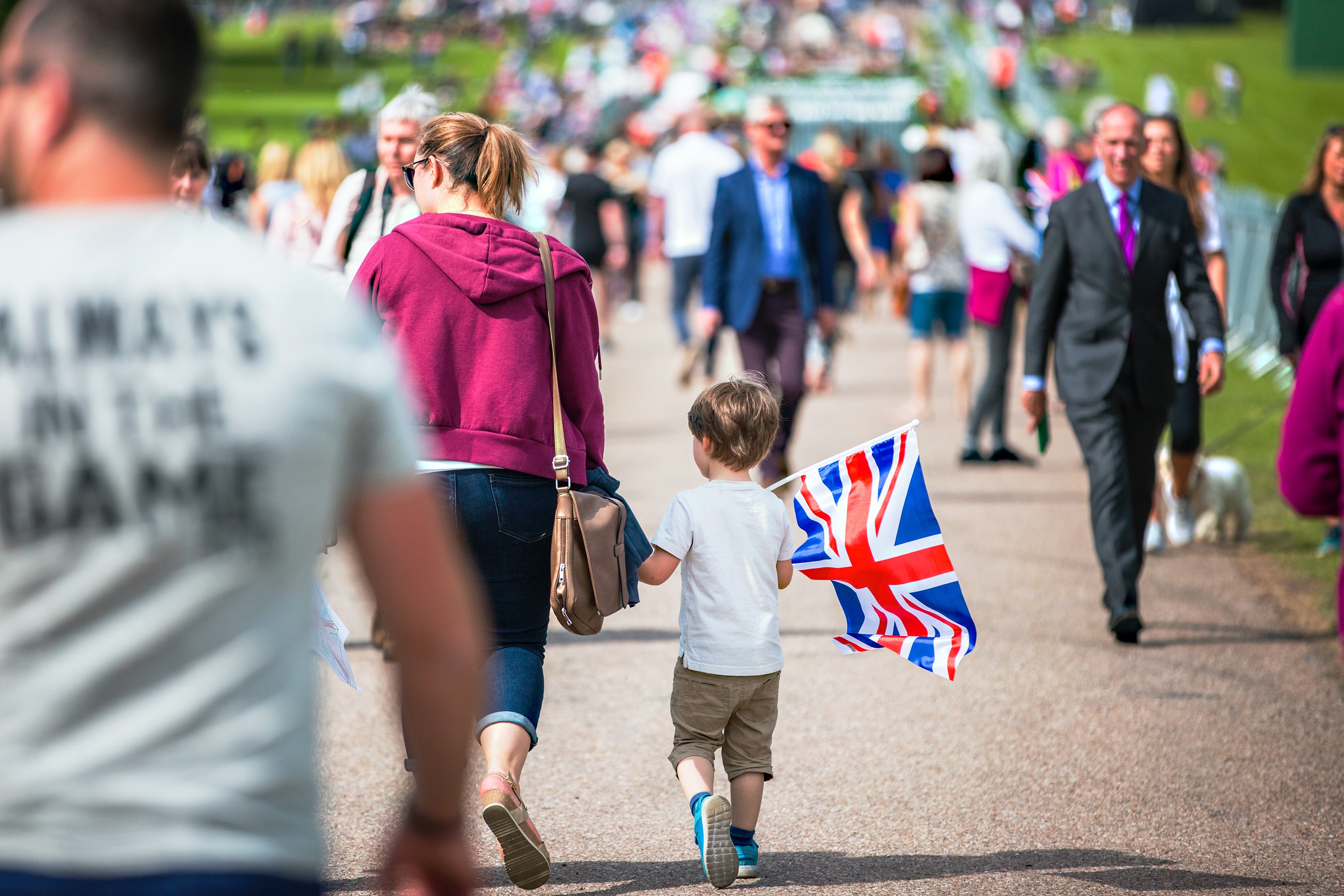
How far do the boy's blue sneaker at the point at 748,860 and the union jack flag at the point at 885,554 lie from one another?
615 millimetres

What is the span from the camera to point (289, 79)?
72.6 meters

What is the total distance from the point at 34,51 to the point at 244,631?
2.10 ft

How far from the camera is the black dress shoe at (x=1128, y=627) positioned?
252 inches

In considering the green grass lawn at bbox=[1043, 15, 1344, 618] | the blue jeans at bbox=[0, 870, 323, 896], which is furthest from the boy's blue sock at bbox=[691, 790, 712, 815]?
the green grass lawn at bbox=[1043, 15, 1344, 618]

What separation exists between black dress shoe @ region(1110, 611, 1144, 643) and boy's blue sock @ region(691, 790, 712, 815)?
122 inches

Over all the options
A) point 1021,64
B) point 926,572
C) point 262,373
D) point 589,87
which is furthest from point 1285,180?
point 262,373

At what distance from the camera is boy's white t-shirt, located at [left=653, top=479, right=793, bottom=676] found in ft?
12.8

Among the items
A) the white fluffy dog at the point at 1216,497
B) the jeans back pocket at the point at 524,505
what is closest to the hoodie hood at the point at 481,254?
the jeans back pocket at the point at 524,505

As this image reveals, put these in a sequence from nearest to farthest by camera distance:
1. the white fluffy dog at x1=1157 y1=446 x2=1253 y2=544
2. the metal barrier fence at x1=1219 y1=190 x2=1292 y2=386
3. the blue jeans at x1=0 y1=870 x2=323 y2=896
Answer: the blue jeans at x1=0 y1=870 x2=323 y2=896 → the white fluffy dog at x1=1157 y1=446 x2=1253 y2=544 → the metal barrier fence at x1=1219 y1=190 x2=1292 y2=386

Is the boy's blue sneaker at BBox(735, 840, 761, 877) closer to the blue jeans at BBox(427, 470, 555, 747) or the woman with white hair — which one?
the blue jeans at BBox(427, 470, 555, 747)

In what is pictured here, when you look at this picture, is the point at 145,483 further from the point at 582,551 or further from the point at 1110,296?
the point at 1110,296

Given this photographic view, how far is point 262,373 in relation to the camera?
1.61 metres

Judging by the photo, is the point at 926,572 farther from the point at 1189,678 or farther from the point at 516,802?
the point at 1189,678

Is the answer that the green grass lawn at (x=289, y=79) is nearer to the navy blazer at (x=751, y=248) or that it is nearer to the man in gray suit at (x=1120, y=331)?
the navy blazer at (x=751, y=248)
